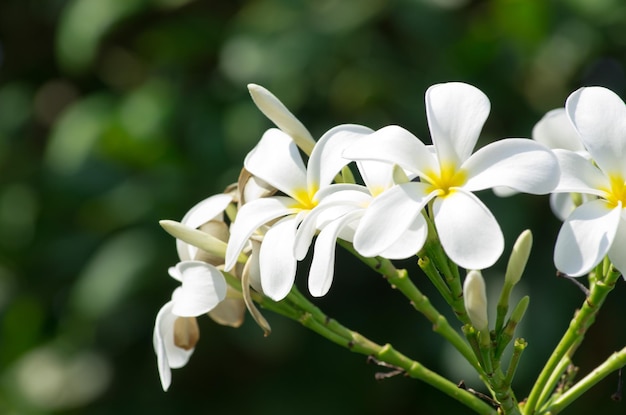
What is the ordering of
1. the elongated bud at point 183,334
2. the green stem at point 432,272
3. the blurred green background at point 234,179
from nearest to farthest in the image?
the green stem at point 432,272 < the elongated bud at point 183,334 < the blurred green background at point 234,179

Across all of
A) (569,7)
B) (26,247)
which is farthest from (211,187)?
(569,7)

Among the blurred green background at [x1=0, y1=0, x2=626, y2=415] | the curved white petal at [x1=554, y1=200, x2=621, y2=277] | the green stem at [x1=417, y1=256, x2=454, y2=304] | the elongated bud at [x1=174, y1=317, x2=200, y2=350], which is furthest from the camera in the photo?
the blurred green background at [x1=0, y1=0, x2=626, y2=415]

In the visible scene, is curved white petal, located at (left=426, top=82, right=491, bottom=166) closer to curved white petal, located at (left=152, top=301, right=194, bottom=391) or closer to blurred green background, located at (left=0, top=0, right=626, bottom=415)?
curved white petal, located at (left=152, top=301, right=194, bottom=391)

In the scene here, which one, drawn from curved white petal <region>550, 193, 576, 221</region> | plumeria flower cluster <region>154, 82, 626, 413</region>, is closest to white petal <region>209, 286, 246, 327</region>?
plumeria flower cluster <region>154, 82, 626, 413</region>

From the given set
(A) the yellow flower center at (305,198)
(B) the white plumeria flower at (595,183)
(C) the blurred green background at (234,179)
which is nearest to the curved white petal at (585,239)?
(B) the white plumeria flower at (595,183)

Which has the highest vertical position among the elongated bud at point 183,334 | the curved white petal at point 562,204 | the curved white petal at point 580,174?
the curved white petal at point 580,174

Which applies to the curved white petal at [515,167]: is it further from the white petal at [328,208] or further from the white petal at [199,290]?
the white petal at [199,290]
